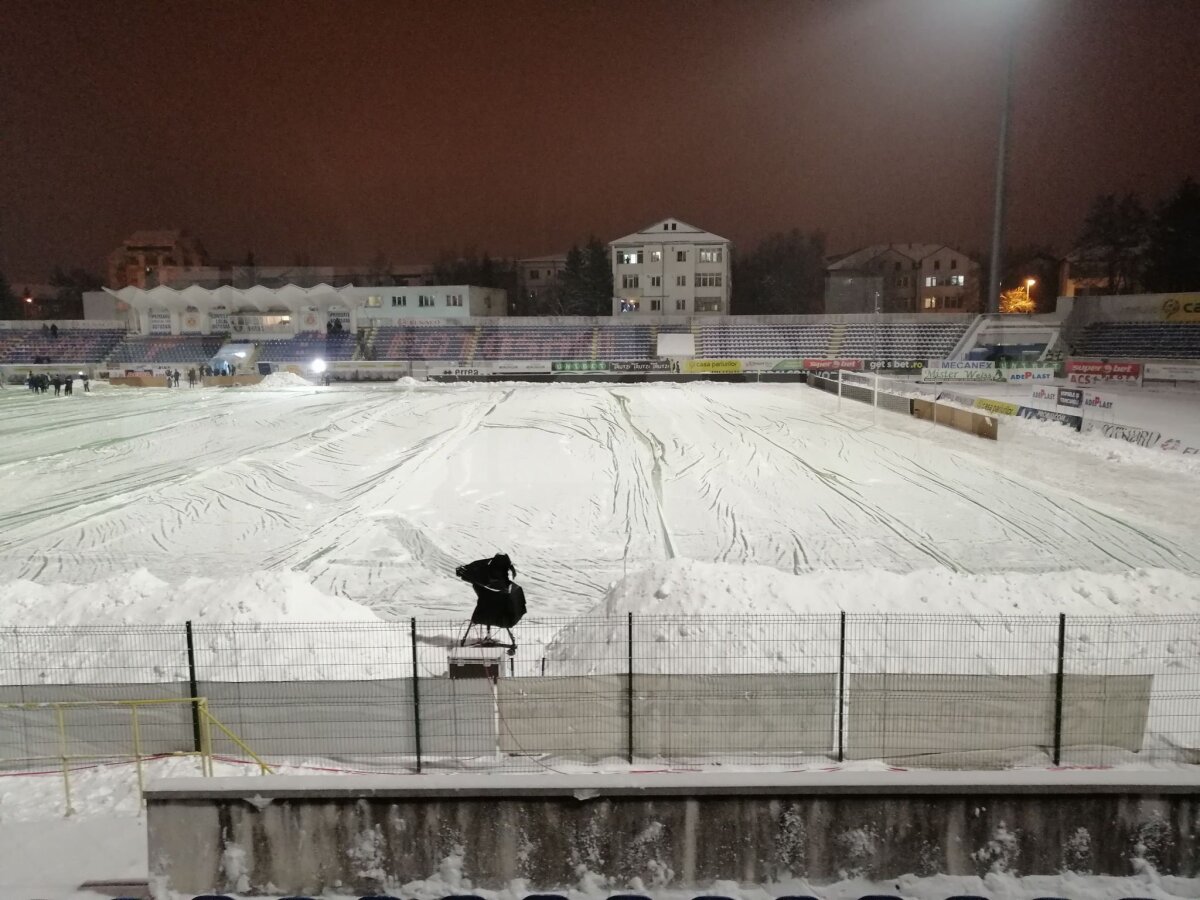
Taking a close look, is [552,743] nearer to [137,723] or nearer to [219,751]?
[219,751]

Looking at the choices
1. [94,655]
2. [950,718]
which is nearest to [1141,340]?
[950,718]

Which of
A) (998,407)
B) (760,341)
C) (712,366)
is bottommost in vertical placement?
(998,407)

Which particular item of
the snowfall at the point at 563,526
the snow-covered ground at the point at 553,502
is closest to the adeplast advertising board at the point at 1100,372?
the snowfall at the point at 563,526

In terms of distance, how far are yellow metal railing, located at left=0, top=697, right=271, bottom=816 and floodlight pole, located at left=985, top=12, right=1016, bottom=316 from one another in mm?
50716

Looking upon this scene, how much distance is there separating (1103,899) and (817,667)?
3733 millimetres

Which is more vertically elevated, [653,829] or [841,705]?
[841,705]

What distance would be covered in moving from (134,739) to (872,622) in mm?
7706

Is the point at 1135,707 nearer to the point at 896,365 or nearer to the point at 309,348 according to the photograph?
the point at 896,365

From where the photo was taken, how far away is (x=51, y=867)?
19.0 feet

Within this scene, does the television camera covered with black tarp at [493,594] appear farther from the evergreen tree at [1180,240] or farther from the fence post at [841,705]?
the evergreen tree at [1180,240]

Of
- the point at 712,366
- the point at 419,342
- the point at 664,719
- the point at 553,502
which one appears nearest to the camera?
the point at 664,719

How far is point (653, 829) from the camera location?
17.6 ft

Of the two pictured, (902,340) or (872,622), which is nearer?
(872,622)

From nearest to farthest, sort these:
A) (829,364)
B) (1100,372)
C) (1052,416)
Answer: (1052,416) < (1100,372) < (829,364)
